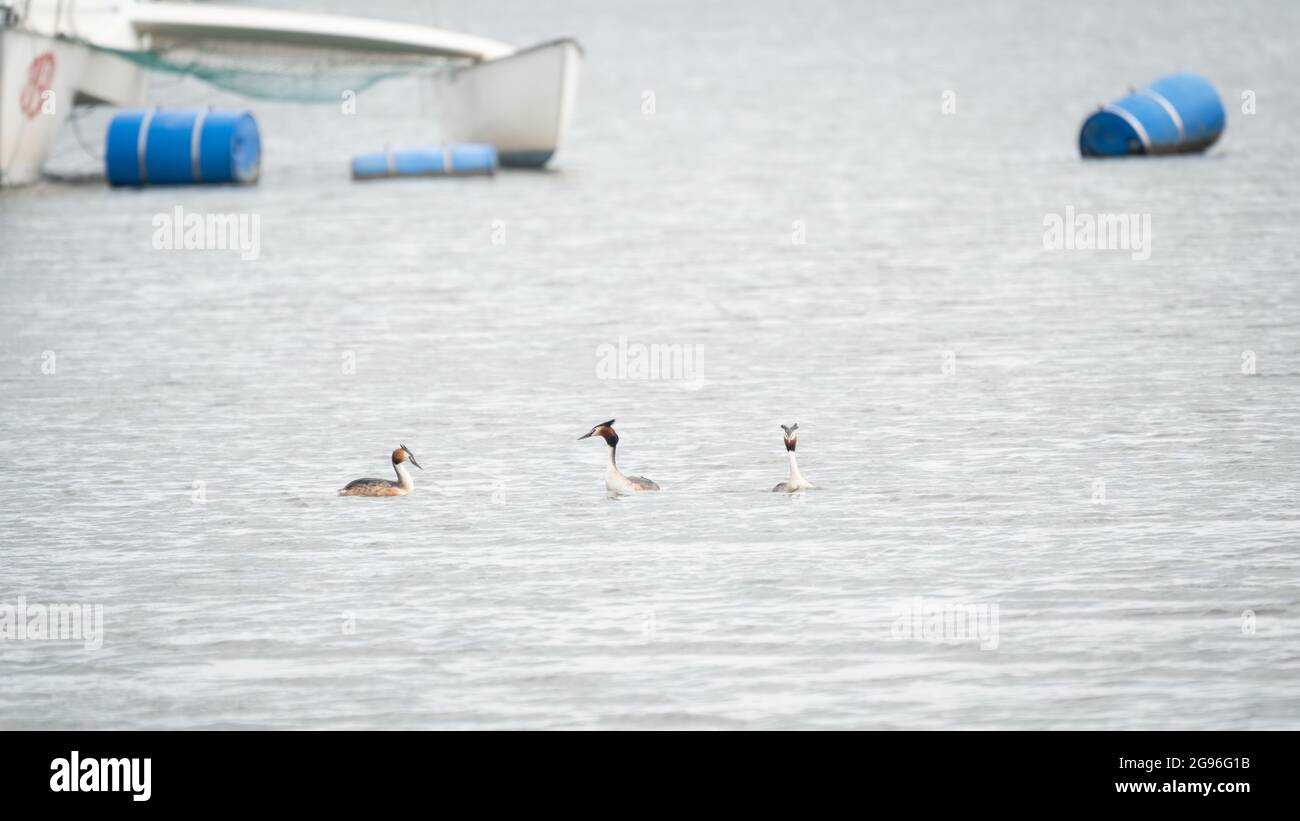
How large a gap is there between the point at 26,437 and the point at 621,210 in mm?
20935

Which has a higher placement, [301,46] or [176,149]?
[301,46]

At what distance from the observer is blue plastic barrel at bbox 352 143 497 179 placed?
4416 cm

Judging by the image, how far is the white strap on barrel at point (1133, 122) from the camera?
4334cm

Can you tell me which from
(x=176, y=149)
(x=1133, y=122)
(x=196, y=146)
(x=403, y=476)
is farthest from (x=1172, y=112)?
(x=403, y=476)

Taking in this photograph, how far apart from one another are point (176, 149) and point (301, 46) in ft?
13.0

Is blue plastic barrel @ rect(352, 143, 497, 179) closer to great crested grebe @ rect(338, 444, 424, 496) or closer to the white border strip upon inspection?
the white border strip

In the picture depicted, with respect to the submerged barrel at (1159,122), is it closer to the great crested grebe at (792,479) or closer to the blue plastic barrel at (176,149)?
the blue plastic barrel at (176,149)

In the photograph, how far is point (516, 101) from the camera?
44812 mm

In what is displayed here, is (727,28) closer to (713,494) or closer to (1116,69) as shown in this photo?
(1116,69)

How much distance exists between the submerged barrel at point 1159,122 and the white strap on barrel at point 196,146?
54.0ft

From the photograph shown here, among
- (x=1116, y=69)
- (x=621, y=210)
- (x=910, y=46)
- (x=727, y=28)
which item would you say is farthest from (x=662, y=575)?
(x=727, y=28)

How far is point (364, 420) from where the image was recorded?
1903 centimetres

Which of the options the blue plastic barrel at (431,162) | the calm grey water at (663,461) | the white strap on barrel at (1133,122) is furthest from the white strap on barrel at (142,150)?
the white strap on barrel at (1133,122)

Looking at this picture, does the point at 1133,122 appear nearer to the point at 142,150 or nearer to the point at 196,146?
the point at 196,146
